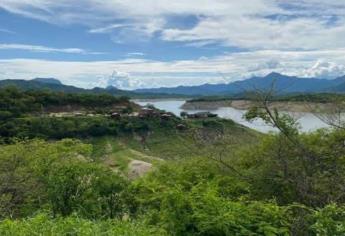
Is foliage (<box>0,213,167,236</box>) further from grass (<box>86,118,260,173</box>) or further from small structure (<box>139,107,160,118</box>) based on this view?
small structure (<box>139,107,160,118</box>)

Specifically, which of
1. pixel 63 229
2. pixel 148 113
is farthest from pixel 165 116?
pixel 63 229

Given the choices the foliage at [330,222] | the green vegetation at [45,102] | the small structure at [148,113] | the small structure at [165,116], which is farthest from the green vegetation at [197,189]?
the small structure at [148,113]

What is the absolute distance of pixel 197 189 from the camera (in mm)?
12602

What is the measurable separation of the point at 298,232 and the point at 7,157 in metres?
15.4

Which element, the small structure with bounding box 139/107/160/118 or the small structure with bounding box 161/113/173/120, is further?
the small structure with bounding box 139/107/160/118

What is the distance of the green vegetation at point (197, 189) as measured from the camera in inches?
400

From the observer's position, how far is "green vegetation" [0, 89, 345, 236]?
10164mm

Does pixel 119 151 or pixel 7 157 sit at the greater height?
pixel 7 157

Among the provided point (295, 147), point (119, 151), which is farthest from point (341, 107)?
point (119, 151)

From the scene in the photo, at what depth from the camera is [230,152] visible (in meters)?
19.7

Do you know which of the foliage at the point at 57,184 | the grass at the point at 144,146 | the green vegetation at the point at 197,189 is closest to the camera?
the green vegetation at the point at 197,189

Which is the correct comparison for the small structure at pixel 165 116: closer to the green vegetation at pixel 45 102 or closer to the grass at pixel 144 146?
the grass at pixel 144 146

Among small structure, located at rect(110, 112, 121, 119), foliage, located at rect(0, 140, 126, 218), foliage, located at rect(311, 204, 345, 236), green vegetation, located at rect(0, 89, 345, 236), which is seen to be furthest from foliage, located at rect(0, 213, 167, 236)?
small structure, located at rect(110, 112, 121, 119)

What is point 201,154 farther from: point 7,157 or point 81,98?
point 81,98
